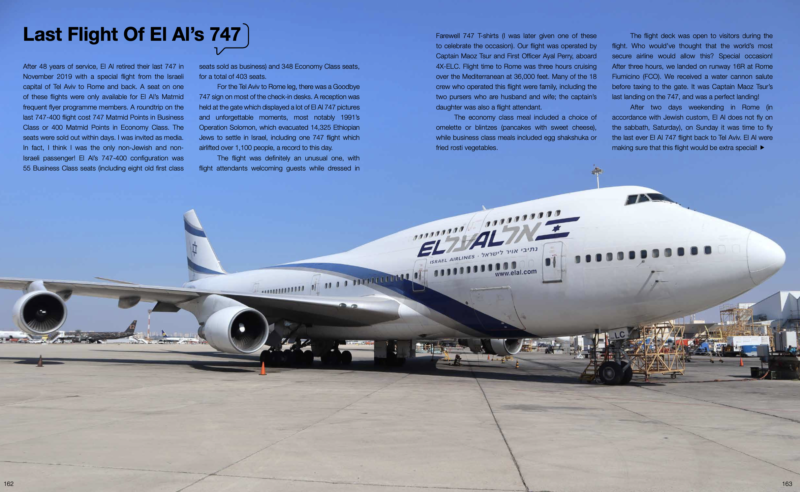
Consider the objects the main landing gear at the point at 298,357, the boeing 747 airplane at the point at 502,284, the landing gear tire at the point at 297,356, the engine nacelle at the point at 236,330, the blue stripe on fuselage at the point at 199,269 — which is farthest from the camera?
the blue stripe on fuselage at the point at 199,269

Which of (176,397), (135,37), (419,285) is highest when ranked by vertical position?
(135,37)

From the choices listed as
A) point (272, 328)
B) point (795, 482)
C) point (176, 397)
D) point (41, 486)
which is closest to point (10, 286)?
point (272, 328)

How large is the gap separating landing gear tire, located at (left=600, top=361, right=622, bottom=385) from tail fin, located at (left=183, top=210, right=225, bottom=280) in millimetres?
23481

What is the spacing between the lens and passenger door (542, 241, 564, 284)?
593 inches

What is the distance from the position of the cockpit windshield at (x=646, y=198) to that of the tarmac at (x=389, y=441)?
5168mm

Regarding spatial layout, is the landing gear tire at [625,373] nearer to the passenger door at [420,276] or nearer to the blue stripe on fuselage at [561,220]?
the blue stripe on fuselage at [561,220]

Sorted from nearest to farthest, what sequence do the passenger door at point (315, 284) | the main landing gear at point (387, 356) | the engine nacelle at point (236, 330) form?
1. the engine nacelle at point (236, 330)
2. the passenger door at point (315, 284)
3. the main landing gear at point (387, 356)

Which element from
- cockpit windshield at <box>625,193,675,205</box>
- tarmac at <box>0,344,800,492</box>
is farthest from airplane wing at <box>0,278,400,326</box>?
cockpit windshield at <box>625,193,675,205</box>

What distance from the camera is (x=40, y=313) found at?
1942 cm

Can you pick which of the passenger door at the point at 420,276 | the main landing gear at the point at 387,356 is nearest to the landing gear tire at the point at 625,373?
the passenger door at the point at 420,276

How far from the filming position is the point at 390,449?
6.17 metres

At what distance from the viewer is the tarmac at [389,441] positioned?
4.83 metres

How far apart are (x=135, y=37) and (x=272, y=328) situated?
12129mm

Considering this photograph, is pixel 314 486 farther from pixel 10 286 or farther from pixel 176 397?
pixel 10 286
